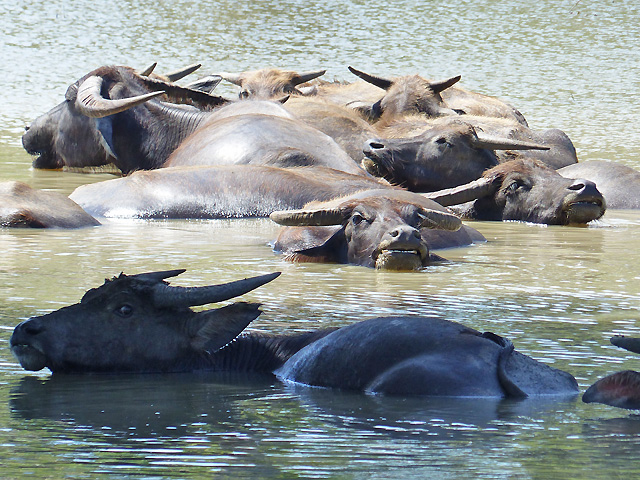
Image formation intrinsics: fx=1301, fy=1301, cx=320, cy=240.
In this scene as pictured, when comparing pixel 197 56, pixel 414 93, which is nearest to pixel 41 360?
pixel 414 93

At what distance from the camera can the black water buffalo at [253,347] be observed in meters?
4.95

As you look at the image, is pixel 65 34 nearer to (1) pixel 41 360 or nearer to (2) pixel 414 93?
(2) pixel 414 93

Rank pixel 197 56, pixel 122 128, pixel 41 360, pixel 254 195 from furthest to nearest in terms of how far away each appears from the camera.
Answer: pixel 197 56 → pixel 122 128 → pixel 254 195 → pixel 41 360

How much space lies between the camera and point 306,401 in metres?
4.97

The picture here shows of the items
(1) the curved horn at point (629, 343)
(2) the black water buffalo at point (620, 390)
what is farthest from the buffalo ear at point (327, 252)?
(1) the curved horn at point (629, 343)

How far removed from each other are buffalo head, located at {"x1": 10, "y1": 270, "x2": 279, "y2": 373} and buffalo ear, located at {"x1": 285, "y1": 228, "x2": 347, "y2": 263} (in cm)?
378

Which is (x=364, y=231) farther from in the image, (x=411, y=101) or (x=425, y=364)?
(x=411, y=101)

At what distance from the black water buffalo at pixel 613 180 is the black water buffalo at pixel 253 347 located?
9.15 meters

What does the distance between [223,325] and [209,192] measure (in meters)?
6.83

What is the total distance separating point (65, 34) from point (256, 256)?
83.2 feet

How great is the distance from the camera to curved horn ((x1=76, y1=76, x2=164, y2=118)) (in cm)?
1419

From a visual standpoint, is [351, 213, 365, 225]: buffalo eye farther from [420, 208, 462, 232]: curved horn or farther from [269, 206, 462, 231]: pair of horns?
[420, 208, 462, 232]: curved horn

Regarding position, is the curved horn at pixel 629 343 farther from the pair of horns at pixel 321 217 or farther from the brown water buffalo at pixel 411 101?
the brown water buffalo at pixel 411 101

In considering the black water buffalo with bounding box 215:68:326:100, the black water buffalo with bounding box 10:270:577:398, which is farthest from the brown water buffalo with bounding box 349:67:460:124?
the black water buffalo with bounding box 10:270:577:398
